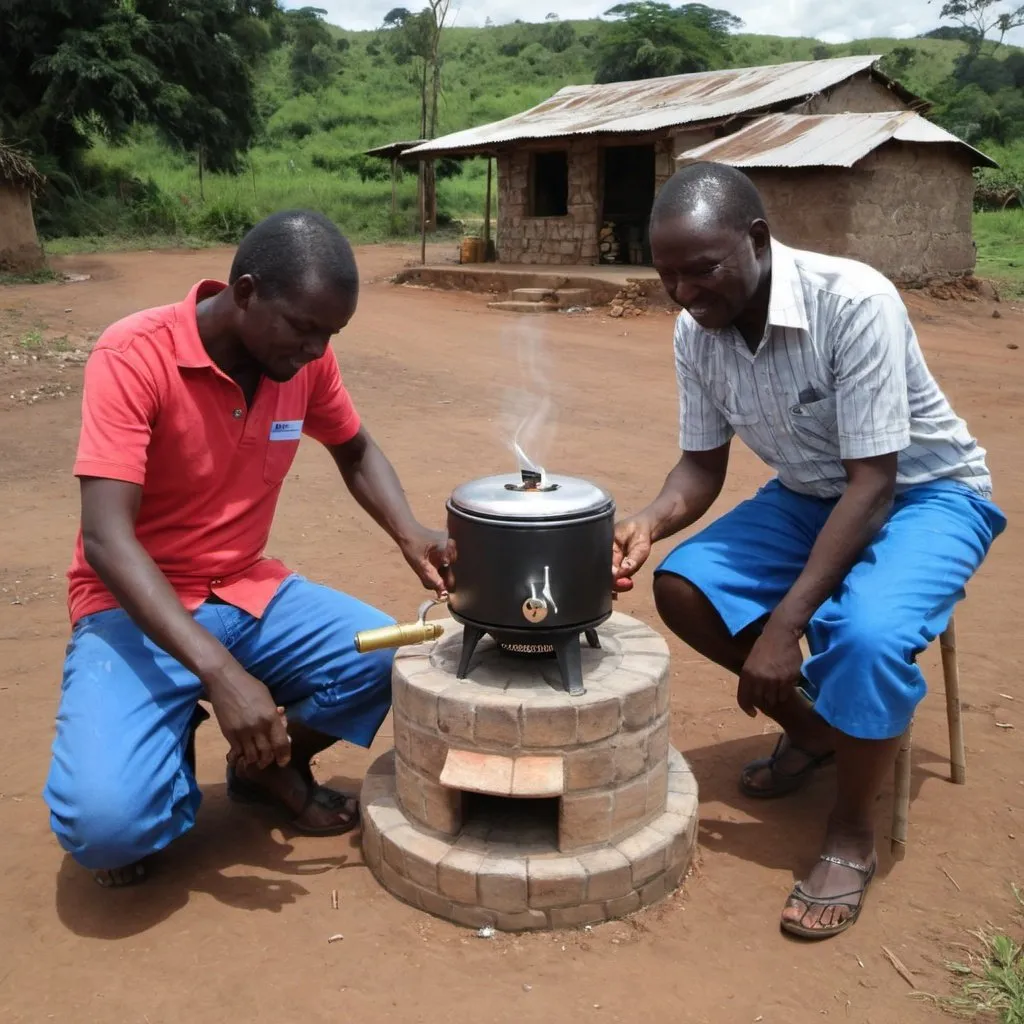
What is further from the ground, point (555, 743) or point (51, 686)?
point (555, 743)

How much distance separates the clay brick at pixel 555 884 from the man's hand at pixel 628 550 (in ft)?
2.20

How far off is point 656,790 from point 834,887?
17.6 inches

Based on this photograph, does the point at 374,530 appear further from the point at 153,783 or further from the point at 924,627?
the point at 924,627

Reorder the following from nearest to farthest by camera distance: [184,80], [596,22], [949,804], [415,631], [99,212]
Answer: [415,631] → [949,804] → [99,212] → [184,80] → [596,22]

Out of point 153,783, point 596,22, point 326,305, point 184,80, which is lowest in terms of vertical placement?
point 153,783

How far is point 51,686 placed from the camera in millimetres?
3420

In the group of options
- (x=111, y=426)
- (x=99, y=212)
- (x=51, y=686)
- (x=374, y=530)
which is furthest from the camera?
(x=99, y=212)

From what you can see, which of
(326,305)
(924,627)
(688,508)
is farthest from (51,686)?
(924,627)

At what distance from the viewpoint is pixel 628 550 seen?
2.69 metres

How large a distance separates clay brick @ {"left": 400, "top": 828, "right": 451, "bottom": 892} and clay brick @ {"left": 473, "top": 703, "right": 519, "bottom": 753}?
11.2 inches

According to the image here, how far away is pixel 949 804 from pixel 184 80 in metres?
25.3

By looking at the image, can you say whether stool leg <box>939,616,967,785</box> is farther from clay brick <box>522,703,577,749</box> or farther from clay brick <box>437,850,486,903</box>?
clay brick <box>437,850,486,903</box>

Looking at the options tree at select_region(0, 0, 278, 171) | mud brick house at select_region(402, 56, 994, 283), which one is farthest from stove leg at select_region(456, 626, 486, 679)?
tree at select_region(0, 0, 278, 171)

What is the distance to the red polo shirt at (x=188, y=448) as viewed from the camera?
231 centimetres
